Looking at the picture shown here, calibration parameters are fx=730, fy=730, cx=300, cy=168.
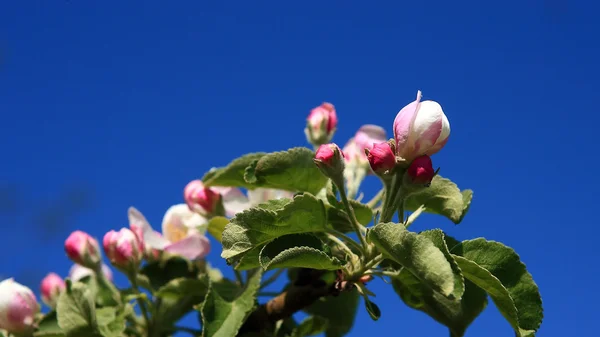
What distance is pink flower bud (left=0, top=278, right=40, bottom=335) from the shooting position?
5.47 feet

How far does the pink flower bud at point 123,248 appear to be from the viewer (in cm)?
175

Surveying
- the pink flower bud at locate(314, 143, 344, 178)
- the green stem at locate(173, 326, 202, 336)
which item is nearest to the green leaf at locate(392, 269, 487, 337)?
the pink flower bud at locate(314, 143, 344, 178)

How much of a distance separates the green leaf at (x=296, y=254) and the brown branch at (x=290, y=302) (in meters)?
0.18

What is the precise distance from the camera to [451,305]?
1.37m

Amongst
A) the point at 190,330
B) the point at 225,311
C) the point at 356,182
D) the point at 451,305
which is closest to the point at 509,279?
the point at 451,305

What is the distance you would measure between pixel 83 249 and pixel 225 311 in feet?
1.95

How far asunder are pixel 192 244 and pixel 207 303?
0.35 m

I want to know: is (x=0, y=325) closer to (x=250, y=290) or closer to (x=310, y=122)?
(x=250, y=290)

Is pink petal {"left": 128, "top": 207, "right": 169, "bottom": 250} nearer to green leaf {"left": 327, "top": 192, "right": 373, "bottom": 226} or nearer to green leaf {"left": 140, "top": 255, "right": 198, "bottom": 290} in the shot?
green leaf {"left": 140, "top": 255, "right": 198, "bottom": 290}

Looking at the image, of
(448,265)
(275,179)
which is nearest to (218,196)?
(275,179)

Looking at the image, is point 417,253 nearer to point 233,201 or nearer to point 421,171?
point 421,171

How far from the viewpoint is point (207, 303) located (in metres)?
1.44

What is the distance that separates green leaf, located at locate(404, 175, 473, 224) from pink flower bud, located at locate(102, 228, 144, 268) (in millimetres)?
701

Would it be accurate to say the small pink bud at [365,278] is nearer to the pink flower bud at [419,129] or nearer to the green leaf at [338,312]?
the pink flower bud at [419,129]
